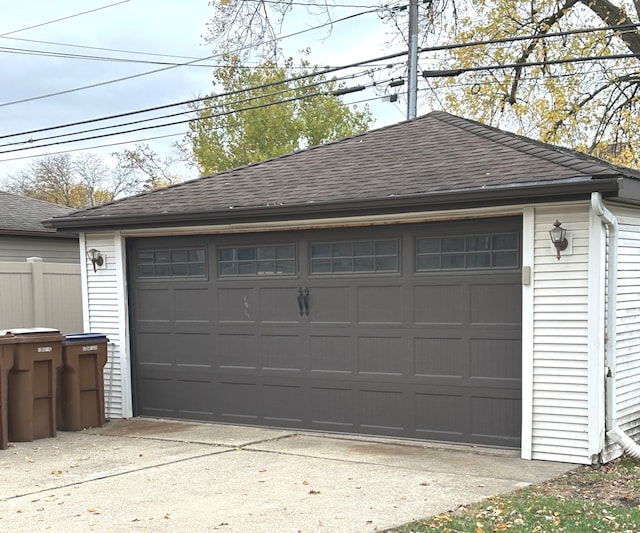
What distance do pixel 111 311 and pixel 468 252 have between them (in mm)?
4503

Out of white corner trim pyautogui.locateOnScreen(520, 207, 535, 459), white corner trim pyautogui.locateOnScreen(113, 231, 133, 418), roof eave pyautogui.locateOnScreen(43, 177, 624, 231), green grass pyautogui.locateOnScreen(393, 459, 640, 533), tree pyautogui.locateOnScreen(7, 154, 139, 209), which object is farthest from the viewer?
tree pyautogui.locateOnScreen(7, 154, 139, 209)

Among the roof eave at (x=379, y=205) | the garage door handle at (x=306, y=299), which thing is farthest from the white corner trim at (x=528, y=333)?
the garage door handle at (x=306, y=299)

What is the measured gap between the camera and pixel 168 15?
48.8ft

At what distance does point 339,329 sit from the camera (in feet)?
27.1

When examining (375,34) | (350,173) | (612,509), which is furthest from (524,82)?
(612,509)

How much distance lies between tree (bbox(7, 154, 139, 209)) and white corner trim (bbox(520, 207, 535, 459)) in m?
38.4

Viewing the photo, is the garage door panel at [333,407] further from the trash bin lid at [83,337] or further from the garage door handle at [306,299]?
the trash bin lid at [83,337]

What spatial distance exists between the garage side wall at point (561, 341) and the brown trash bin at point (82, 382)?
15.7 ft

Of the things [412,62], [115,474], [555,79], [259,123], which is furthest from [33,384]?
[259,123]

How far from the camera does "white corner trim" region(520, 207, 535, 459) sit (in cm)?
708

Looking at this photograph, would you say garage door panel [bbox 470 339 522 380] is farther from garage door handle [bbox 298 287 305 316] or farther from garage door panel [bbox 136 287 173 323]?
garage door panel [bbox 136 287 173 323]

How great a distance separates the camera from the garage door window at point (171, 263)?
30.1 ft

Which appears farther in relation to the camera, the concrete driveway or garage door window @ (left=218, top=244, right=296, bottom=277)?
garage door window @ (left=218, top=244, right=296, bottom=277)

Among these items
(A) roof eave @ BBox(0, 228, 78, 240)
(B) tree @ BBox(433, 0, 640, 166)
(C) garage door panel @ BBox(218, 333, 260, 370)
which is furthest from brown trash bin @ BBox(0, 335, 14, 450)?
(B) tree @ BBox(433, 0, 640, 166)
